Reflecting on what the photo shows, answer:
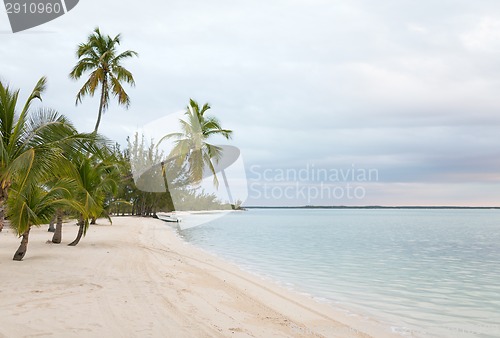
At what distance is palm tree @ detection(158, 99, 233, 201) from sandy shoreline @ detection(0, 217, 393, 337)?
1546 centimetres

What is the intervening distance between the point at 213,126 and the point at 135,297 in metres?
20.5

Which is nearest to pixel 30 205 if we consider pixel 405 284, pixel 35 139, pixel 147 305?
pixel 35 139

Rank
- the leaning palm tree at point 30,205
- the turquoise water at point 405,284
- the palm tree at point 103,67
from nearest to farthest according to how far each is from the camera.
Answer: the turquoise water at point 405,284, the leaning palm tree at point 30,205, the palm tree at point 103,67

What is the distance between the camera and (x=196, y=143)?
25750 millimetres

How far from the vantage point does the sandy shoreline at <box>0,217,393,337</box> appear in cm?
503

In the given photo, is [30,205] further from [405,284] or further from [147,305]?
[405,284]

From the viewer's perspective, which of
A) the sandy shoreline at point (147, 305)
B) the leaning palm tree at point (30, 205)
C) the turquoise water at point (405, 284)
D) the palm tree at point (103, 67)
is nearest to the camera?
the sandy shoreline at point (147, 305)

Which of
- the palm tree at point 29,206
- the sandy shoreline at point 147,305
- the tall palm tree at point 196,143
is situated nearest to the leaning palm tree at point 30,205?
the palm tree at point 29,206

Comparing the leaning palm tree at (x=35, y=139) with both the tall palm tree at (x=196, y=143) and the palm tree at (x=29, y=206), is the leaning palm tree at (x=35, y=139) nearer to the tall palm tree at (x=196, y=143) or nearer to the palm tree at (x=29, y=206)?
the palm tree at (x=29, y=206)

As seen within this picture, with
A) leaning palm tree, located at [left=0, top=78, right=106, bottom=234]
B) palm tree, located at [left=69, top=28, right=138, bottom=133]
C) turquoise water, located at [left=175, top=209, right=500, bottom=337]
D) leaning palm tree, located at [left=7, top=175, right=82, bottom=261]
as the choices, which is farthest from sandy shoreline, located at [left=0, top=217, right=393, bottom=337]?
palm tree, located at [left=69, top=28, right=138, bottom=133]

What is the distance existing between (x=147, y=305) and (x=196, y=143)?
2002 cm

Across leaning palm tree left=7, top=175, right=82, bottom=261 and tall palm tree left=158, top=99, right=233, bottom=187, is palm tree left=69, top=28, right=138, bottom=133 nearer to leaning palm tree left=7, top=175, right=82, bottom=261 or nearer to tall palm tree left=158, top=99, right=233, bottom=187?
tall palm tree left=158, top=99, right=233, bottom=187

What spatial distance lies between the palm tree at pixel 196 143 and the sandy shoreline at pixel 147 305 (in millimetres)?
15463

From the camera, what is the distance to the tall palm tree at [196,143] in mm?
25781
